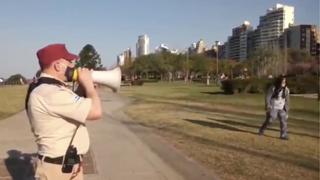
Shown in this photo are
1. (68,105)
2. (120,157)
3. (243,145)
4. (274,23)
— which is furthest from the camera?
(274,23)

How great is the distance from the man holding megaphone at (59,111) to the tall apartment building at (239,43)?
142333 mm

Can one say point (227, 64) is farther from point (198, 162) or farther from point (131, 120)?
point (198, 162)

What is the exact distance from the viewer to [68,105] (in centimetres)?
396

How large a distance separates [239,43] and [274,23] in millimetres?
26691

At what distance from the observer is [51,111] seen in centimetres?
400

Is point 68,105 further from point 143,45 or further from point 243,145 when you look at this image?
point 143,45

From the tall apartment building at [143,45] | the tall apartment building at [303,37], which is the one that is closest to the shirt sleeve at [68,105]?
the tall apartment building at [303,37]

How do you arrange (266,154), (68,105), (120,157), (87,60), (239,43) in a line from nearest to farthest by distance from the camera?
1. (68,105)
2. (120,157)
3. (266,154)
4. (87,60)
5. (239,43)

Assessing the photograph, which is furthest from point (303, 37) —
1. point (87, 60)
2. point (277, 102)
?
point (277, 102)

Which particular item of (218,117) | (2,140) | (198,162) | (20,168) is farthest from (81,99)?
(218,117)

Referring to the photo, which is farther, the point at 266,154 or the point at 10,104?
the point at 10,104

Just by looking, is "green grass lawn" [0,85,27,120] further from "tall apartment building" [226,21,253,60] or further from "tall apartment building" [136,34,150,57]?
"tall apartment building" [136,34,150,57]

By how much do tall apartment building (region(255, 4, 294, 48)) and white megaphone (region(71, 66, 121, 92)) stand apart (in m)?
118

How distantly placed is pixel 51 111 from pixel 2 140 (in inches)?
340
